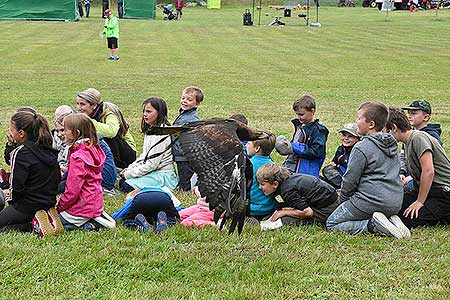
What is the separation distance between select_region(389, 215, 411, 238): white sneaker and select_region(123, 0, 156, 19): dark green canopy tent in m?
39.5

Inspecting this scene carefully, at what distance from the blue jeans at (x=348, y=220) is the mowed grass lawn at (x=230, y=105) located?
0.15 meters

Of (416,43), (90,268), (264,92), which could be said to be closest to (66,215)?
(90,268)

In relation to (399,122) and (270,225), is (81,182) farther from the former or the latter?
(399,122)

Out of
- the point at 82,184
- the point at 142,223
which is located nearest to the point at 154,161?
the point at 142,223

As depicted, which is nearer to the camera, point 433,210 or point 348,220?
point 348,220

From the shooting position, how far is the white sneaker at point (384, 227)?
18.0 ft

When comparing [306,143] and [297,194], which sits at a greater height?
[306,143]

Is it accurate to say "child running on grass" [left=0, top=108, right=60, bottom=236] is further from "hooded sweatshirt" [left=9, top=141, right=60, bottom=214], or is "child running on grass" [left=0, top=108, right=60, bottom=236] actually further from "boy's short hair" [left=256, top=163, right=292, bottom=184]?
"boy's short hair" [left=256, top=163, right=292, bottom=184]

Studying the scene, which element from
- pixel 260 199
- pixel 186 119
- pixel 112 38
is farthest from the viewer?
pixel 112 38

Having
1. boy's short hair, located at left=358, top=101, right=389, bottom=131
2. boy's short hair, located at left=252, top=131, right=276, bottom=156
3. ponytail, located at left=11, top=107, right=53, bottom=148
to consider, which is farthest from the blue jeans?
ponytail, located at left=11, top=107, right=53, bottom=148

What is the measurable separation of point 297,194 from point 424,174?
1128mm

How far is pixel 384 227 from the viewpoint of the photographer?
5492mm

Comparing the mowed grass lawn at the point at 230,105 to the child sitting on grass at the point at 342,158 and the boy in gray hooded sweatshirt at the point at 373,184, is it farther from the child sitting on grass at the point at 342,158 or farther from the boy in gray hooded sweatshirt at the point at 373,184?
the child sitting on grass at the point at 342,158

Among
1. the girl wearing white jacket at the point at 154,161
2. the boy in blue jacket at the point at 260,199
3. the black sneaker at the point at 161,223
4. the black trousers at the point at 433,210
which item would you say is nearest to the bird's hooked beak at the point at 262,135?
the boy in blue jacket at the point at 260,199
